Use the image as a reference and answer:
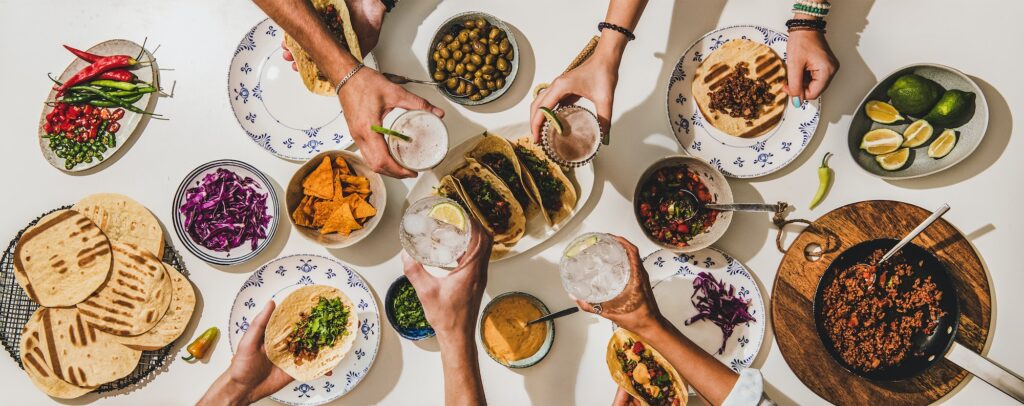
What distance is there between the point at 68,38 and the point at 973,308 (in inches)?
198

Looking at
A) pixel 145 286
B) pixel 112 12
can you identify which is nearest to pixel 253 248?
pixel 145 286

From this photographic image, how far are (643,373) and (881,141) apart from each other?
5.19 feet

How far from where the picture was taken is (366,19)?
2584mm

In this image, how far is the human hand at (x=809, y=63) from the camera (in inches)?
94.7

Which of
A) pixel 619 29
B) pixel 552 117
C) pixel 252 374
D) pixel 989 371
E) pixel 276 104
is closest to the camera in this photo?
pixel 552 117

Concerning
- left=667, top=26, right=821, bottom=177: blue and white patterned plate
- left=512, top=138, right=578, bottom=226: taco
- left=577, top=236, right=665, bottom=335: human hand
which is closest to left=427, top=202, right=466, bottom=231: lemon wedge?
left=512, top=138, right=578, bottom=226: taco

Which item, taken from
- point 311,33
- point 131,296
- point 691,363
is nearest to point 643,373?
point 691,363

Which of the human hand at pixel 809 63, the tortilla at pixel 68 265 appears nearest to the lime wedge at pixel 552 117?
the human hand at pixel 809 63

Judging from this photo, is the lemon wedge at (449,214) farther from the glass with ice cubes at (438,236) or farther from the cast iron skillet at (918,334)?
the cast iron skillet at (918,334)

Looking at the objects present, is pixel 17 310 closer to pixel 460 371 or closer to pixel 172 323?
pixel 172 323

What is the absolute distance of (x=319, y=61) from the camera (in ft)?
7.98

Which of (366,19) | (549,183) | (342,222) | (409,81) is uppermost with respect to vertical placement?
(366,19)

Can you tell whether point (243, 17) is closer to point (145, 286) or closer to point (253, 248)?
point (253, 248)

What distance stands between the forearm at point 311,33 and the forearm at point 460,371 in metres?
1.34
